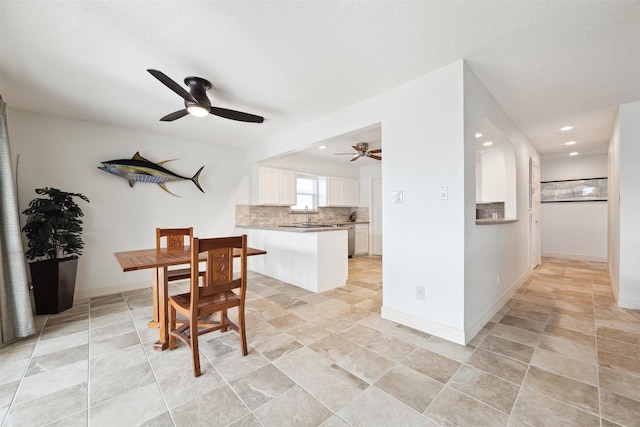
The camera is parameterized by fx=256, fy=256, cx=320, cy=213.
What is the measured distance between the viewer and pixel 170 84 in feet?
6.72

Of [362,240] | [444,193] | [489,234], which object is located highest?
[444,193]

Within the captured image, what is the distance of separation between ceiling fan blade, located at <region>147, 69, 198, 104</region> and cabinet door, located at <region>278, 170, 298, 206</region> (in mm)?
3091

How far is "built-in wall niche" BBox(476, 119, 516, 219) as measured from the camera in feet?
11.3

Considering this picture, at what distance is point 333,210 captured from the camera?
683cm

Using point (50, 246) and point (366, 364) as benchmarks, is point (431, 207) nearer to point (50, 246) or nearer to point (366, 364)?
point (366, 364)

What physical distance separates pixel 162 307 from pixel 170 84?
1868 millimetres

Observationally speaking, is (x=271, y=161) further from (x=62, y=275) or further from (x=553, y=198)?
(x=553, y=198)

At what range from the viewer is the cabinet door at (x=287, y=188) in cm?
534

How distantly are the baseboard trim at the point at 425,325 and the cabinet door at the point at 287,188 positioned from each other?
3.28 metres

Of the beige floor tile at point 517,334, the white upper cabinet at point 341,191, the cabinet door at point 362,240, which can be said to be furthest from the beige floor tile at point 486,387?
the white upper cabinet at point 341,191

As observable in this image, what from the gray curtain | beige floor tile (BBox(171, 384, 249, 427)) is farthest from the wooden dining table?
the gray curtain

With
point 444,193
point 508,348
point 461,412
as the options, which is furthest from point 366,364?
point 444,193

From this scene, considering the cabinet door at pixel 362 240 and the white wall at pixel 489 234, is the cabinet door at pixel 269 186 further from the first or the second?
the white wall at pixel 489 234

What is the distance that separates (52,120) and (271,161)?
10.1 feet
